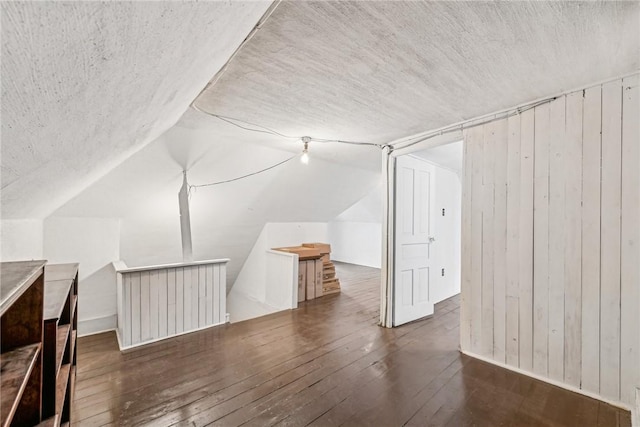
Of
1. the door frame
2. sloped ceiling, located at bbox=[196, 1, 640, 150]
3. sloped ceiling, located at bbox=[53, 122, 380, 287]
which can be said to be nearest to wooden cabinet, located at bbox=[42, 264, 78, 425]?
sloped ceiling, located at bbox=[53, 122, 380, 287]

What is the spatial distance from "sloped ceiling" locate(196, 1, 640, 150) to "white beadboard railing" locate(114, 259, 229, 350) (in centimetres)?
191

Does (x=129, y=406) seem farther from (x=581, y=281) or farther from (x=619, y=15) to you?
(x=619, y=15)

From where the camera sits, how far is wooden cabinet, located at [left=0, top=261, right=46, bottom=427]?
Result: 2.73ft

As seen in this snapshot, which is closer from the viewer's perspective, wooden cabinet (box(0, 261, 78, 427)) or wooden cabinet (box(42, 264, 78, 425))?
wooden cabinet (box(0, 261, 78, 427))

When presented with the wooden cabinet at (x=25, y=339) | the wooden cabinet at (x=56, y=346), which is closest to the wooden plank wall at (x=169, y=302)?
the wooden cabinet at (x=56, y=346)

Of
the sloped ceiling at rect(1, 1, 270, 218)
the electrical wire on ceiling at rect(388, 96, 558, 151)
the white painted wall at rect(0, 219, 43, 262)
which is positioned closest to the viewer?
the sloped ceiling at rect(1, 1, 270, 218)

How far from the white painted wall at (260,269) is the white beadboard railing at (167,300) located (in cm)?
122

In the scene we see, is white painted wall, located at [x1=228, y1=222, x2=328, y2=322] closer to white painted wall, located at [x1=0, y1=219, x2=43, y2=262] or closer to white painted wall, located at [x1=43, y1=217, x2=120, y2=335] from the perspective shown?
white painted wall, located at [x1=43, y1=217, x2=120, y2=335]

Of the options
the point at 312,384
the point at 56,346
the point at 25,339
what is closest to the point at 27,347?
the point at 25,339

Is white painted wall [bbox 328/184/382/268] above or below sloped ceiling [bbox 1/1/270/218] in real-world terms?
below

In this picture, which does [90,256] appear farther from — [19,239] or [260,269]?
[260,269]

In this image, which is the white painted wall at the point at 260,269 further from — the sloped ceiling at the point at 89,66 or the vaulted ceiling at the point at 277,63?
the sloped ceiling at the point at 89,66

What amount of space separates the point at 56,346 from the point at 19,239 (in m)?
1.56

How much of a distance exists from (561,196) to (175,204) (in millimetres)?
3996
